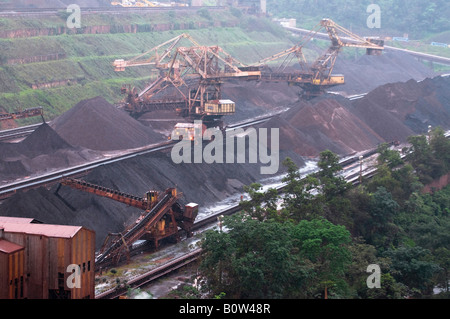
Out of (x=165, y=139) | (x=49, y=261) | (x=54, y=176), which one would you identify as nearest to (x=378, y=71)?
(x=165, y=139)

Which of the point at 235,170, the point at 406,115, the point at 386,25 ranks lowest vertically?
the point at 235,170

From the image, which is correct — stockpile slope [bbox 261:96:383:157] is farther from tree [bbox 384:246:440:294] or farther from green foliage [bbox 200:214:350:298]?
green foliage [bbox 200:214:350:298]

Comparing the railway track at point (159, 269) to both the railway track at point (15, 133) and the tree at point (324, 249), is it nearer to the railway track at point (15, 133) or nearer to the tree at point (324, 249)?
the tree at point (324, 249)

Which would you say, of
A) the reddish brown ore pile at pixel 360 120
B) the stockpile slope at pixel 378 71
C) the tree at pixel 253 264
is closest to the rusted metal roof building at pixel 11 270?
the tree at pixel 253 264

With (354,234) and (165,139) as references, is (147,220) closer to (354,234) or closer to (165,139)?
(354,234)

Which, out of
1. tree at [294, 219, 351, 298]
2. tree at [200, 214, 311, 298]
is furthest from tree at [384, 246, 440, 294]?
tree at [200, 214, 311, 298]

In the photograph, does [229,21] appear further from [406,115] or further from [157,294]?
[157,294]

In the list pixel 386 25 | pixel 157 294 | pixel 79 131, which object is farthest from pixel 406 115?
pixel 386 25
